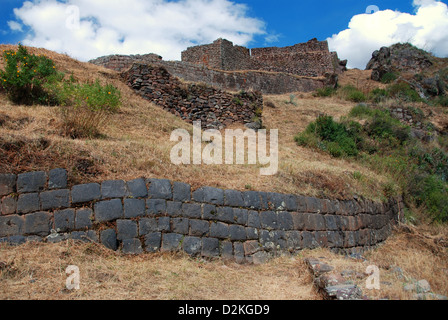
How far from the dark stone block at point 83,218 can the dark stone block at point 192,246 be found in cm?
169

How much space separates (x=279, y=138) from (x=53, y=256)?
1151 centimetres

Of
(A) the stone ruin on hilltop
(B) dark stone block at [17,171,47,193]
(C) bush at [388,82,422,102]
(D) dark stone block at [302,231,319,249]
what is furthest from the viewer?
(C) bush at [388,82,422,102]

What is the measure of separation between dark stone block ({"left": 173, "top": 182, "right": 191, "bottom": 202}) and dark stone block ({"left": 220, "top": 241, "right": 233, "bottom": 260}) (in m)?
1.11

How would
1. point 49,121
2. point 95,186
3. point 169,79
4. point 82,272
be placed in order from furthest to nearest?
point 169,79 < point 49,121 < point 95,186 < point 82,272

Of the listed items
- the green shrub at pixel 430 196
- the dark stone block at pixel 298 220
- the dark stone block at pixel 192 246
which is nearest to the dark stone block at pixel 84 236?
the dark stone block at pixel 192 246

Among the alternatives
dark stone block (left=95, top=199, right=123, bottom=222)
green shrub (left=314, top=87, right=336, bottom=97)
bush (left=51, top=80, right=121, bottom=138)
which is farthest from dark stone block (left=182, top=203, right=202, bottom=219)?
green shrub (left=314, top=87, right=336, bottom=97)

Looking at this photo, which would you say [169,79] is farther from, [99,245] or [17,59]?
[99,245]

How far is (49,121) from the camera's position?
8.60m

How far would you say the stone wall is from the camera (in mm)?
16661

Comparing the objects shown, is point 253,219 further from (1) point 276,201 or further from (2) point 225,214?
(1) point 276,201

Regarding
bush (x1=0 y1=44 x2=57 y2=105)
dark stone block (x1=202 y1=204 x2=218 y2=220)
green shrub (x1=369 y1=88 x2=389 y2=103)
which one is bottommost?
dark stone block (x1=202 y1=204 x2=218 y2=220)

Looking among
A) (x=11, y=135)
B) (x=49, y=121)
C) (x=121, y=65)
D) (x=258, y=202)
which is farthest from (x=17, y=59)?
(x=258, y=202)

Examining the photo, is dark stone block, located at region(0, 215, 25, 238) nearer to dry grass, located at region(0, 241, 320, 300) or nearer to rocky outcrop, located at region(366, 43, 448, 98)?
dry grass, located at region(0, 241, 320, 300)

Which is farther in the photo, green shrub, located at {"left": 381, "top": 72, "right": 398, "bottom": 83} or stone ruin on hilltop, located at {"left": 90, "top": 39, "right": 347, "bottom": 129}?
green shrub, located at {"left": 381, "top": 72, "right": 398, "bottom": 83}
